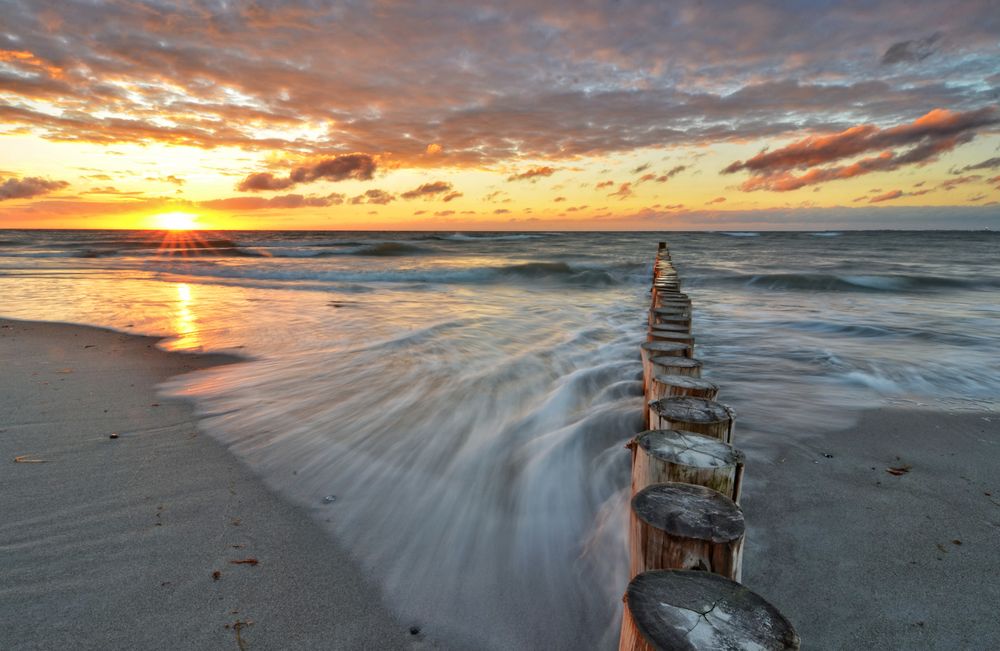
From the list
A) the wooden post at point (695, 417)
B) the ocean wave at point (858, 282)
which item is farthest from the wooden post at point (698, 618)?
the ocean wave at point (858, 282)

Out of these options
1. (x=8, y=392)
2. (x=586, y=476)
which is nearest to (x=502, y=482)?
(x=586, y=476)

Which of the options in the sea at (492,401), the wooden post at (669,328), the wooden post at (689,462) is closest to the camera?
the wooden post at (689,462)

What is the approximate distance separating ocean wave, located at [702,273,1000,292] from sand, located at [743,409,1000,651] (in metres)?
14.8

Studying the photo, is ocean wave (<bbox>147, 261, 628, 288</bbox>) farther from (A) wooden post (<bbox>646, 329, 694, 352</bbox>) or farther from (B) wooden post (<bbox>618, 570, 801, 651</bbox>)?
(B) wooden post (<bbox>618, 570, 801, 651</bbox>)

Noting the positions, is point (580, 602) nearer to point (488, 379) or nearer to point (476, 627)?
point (476, 627)

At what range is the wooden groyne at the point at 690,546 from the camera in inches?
45.5

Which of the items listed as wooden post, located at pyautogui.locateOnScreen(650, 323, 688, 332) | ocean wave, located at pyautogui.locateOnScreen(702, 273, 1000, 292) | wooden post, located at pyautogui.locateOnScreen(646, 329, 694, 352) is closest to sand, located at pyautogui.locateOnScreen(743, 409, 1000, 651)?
wooden post, located at pyautogui.locateOnScreen(646, 329, 694, 352)

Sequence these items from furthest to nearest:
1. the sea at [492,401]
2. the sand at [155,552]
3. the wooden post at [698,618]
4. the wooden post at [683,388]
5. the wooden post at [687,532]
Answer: the wooden post at [683,388] → the sea at [492,401] → the sand at [155,552] → the wooden post at [687,532] → the wooden post at [698,618]

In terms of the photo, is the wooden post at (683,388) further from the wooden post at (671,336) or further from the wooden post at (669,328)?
the wooden post at (669,328)

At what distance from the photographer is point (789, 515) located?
9.77 ft

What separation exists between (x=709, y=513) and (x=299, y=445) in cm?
321

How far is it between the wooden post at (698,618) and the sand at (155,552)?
126cm

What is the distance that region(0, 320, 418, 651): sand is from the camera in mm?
2088

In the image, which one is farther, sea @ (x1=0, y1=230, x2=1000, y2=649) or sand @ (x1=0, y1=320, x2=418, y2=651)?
sea @ (x1=0, y1=230, x2=1000, y2=649)
